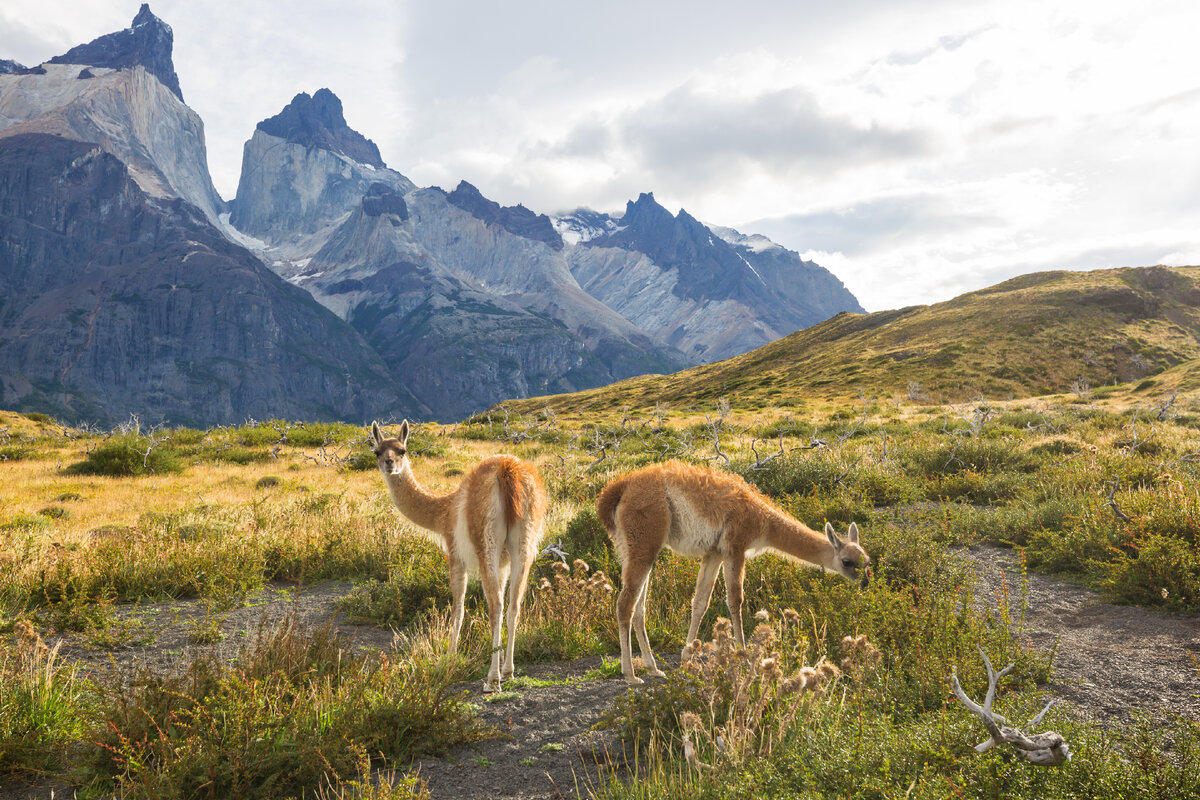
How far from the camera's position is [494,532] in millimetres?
5578

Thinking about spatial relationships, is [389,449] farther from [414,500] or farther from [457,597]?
[457,597]

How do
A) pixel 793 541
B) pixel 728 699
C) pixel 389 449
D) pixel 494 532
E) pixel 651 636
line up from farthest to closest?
pixel 651 636, pixel 389 449, pixel 793 541, pixel 494 532, pixel 728 699

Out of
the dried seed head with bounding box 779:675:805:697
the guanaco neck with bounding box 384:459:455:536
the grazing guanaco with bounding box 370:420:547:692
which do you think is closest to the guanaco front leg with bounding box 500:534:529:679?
the grazing guanaco with bounding box 370:420:547:692

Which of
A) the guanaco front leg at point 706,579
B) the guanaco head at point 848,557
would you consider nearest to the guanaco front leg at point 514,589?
the guanaco front leg at point 706,579

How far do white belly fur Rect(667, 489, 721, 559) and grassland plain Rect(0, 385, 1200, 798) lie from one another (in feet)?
3.28

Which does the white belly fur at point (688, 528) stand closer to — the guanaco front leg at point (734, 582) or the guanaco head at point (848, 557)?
the guanaco front leg at point (734, 582)

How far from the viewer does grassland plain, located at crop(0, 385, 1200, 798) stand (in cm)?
341

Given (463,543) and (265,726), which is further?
(463,543)

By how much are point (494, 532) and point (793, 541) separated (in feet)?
9.78

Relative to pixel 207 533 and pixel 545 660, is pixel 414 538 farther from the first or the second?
pixel 545 660

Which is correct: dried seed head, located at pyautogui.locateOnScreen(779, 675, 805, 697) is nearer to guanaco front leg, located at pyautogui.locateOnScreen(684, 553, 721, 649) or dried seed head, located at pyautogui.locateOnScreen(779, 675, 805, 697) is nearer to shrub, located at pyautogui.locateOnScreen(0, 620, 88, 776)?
guanaco front leg, located at pyautogui.locateOnScreen(684, 553, 721, 649)

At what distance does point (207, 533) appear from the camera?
10586mm

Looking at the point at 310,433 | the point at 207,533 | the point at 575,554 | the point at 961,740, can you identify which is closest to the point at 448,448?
the point at 310,433

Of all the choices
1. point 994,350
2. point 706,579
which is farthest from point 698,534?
point 994,350
